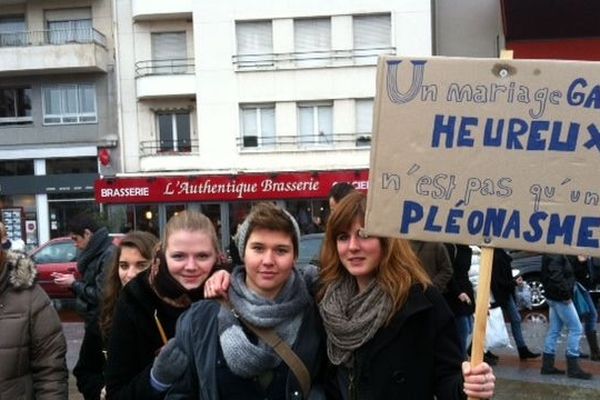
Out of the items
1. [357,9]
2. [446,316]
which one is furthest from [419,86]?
[357,9]

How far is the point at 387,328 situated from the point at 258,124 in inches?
888

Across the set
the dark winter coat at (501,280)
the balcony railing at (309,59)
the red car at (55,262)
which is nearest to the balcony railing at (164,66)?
the balcony railing at (309,59)

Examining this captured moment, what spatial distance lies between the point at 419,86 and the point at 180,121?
2389 centimetres

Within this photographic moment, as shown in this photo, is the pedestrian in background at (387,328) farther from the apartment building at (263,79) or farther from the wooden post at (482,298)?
the apartment building at (263,79)

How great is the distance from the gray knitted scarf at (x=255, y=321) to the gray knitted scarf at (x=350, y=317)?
0.10 m

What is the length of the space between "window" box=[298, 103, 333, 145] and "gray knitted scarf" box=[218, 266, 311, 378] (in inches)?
865

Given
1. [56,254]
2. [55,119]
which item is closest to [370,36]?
[55,119]

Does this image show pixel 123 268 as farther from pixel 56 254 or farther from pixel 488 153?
pixel 56 254

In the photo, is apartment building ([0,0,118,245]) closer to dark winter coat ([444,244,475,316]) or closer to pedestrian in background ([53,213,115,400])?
pedestrian in background ([53,213,115,400])

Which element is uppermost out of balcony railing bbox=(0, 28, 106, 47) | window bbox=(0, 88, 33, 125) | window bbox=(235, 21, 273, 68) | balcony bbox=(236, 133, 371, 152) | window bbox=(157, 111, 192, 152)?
balcony railing bbox=(0, 28, 106, 47)

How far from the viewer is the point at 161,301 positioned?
282 centimetres

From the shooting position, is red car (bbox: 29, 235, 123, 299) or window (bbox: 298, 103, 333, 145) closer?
red car (bbox: 29, 235, 123, 299)

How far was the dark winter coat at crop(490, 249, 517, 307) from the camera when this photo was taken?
8.59 m

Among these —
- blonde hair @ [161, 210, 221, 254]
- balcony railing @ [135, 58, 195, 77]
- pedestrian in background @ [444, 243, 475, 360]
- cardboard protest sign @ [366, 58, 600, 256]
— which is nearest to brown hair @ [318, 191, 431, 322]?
cardboard protest sign @ [366, 58, 600, 256]
